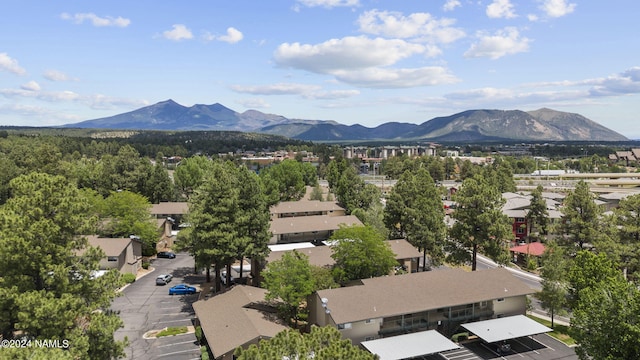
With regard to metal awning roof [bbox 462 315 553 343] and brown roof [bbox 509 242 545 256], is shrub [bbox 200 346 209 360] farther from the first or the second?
brown roof [bbox 509 242 545 256]

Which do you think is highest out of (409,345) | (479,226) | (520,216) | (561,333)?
(479,226)

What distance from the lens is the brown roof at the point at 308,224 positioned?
65.2 metres

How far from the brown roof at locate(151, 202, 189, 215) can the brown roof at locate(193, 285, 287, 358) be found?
42203 mm

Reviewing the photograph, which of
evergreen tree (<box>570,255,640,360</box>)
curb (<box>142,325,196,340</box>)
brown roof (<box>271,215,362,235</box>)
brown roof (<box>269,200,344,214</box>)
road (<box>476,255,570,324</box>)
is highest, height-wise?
evergreen tree (<box>570,255,640,360</box>)

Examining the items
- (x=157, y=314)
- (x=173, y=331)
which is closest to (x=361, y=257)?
(x=173, y=331)

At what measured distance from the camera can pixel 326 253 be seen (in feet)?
171

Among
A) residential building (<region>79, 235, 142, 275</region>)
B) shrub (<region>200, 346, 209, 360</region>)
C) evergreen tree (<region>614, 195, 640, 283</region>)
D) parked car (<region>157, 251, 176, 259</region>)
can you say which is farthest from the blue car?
evergreen tree (<region>614, 195, 640, 283</region>)

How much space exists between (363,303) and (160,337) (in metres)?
18.7

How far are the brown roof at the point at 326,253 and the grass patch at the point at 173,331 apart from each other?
13745 millimetres

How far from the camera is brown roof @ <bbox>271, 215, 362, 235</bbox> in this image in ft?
214

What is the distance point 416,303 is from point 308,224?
110 ft

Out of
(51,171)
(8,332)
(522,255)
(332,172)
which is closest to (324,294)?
(8,332)

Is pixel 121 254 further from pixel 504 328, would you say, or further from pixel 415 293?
pixel 504 328

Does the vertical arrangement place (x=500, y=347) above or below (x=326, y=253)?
below
